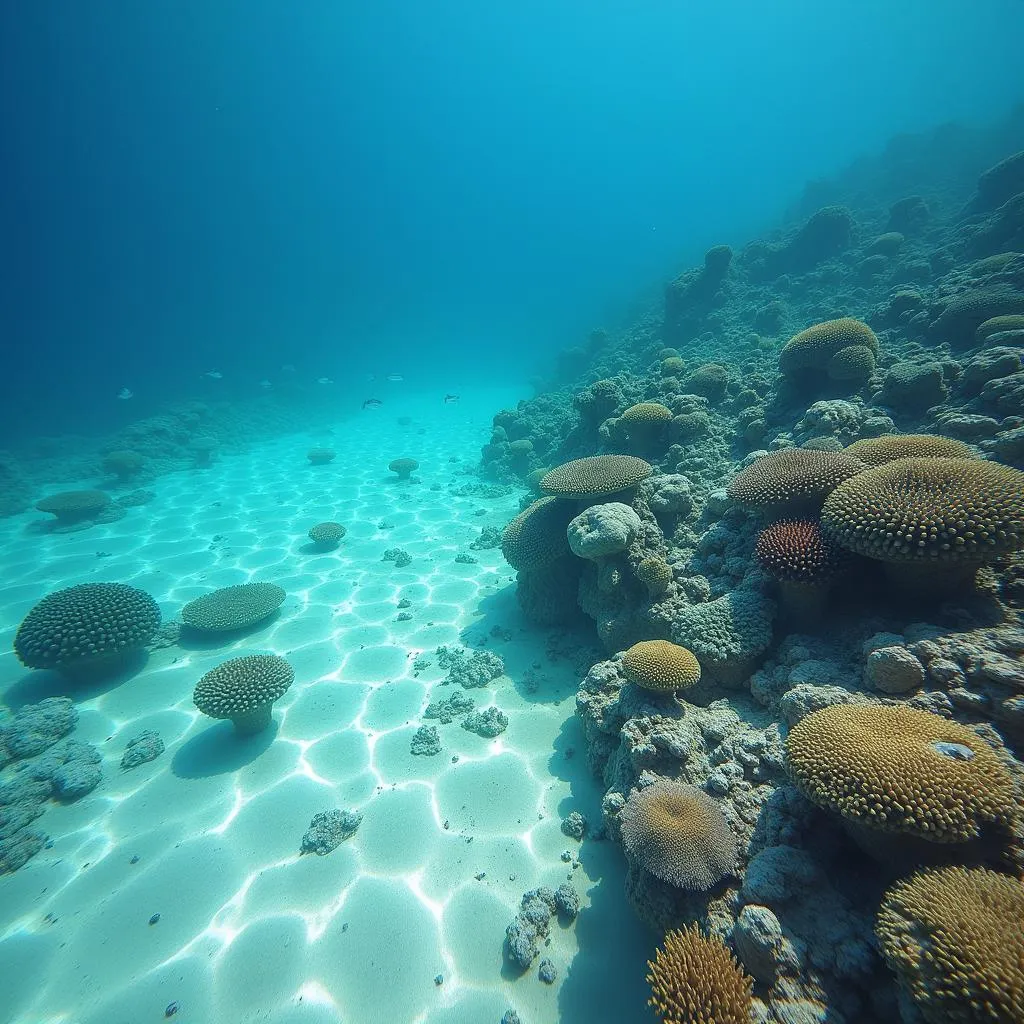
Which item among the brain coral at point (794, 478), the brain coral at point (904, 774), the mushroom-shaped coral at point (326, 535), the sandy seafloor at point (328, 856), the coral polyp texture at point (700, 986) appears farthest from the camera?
the mushroom-shaped coral at point (326, 535)

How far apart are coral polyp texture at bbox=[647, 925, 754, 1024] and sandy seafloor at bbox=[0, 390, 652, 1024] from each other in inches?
58.3

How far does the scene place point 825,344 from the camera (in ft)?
27.9

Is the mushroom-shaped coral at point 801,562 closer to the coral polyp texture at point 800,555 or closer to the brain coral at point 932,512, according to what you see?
the coral polyp texture at point 800,555

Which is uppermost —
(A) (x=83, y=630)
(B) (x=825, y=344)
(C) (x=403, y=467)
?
(B) (x=825, y=344)

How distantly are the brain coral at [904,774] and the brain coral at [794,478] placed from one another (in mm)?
2661

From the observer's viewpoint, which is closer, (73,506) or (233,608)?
(233,608)

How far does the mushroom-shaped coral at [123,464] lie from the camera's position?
21.2 meters

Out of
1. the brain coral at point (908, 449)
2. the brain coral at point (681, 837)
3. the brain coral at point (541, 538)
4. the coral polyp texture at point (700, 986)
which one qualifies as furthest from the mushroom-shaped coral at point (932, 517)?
the brain coral at point (541, 538)

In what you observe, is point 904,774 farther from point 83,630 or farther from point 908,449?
point 83,630

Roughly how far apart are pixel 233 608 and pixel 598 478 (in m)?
8.90

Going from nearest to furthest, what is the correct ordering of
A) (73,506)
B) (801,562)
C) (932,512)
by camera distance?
1. (932,512)
2. (801,562)
3. (73,506)

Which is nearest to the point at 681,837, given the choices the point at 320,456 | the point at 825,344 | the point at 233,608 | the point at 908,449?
the point at 908,449

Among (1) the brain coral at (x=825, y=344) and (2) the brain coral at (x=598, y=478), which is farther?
(1) the brain coral at (x=825, y=344)

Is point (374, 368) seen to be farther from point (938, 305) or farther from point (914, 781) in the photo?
point (914, 781)
